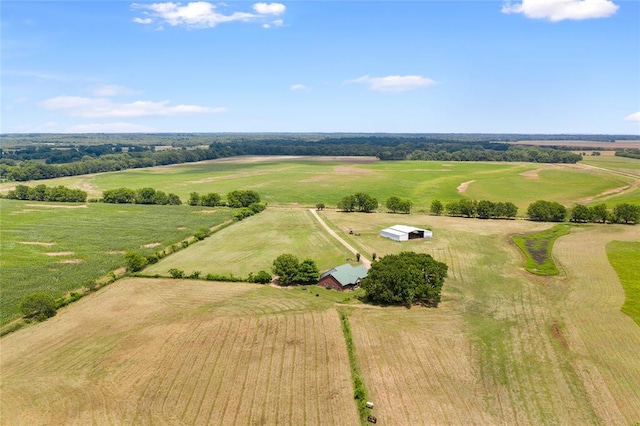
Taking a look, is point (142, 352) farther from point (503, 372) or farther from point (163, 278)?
point (503, 372)

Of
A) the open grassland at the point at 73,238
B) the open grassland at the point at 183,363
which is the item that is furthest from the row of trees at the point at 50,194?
the open grassland at the point at 183,363

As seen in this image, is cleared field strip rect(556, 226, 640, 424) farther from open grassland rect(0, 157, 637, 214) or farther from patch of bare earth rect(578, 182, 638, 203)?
patch of bare earth rect(578, 182, 638, 203)

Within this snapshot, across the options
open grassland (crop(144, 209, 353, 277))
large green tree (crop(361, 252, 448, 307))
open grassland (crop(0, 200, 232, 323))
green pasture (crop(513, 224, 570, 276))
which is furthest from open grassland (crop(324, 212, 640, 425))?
open grassland (crop(0, 200, 232, 323))

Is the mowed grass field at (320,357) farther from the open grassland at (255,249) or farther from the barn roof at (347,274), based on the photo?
the open grassland at (255,249)

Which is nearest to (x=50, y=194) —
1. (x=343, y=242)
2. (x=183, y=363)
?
(x=343, y=242)

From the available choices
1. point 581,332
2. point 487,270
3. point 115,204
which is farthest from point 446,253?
point 115,204

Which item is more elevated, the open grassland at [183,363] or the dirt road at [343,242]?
the dirt road at [343,242]

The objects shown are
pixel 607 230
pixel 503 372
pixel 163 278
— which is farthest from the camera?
pixel 607 230
